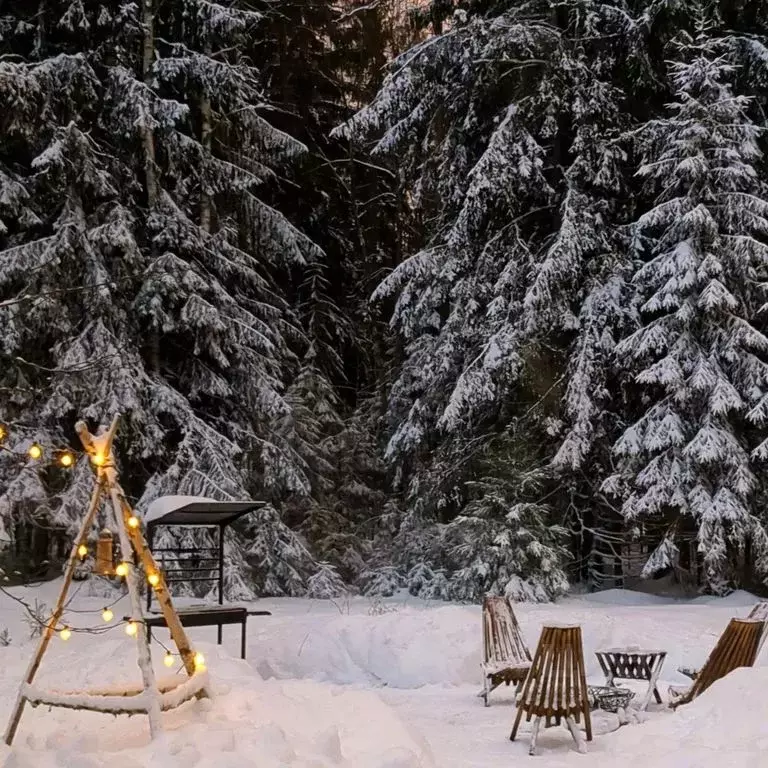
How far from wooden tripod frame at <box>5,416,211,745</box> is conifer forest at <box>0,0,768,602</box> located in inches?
269

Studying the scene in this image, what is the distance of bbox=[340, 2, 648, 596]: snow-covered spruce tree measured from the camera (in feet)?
43.3

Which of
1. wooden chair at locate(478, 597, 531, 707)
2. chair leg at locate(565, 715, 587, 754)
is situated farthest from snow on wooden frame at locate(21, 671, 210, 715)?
wooden chair at locate(478, 597, 531, 707)

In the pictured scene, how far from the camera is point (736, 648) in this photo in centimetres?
615

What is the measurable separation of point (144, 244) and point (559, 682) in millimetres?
11066

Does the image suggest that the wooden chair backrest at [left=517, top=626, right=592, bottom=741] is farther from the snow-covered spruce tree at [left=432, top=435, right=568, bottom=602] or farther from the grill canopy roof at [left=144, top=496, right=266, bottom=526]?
the snow-covered spruce tree at [left=432, top=435, right=568, bottom=602]

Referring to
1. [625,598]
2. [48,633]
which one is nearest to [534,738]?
[48,633]

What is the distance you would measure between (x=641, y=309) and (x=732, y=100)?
3.10 metres

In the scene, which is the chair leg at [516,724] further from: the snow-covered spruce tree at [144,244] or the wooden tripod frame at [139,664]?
the snow-covered spruce tree at [144,244]

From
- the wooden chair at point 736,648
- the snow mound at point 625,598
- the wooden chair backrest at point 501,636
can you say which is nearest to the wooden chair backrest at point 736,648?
the wooden chair at point 736,648

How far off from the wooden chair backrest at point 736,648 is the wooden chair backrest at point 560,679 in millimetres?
1009

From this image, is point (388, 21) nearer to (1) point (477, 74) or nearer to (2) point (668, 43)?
(1) point (477, 74)

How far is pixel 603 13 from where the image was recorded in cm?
1395

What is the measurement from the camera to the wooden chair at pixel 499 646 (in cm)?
743

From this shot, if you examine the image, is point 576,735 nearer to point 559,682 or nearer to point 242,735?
point 559,682
